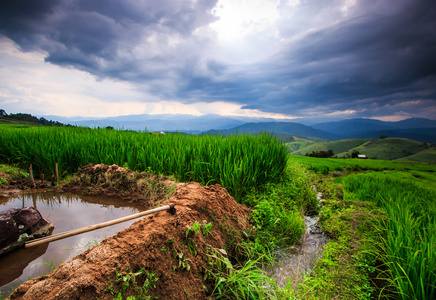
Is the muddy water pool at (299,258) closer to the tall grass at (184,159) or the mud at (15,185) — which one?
the tall grass at (184,159)

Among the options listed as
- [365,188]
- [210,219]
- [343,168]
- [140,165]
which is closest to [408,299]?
[210,219]

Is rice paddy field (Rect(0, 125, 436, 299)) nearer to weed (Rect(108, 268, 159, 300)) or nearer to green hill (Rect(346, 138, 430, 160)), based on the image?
weed (Rect(108, 268, 159, 300))

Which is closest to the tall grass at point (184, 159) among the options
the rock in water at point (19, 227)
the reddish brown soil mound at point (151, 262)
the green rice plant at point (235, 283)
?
the reddish brown soil mound at point (151, 262)

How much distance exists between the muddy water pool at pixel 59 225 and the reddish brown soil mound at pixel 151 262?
98 cm

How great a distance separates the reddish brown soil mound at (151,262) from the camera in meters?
1.45

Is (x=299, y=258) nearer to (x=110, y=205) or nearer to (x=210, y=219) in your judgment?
(x=210, y=219)

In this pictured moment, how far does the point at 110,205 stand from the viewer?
161 inches

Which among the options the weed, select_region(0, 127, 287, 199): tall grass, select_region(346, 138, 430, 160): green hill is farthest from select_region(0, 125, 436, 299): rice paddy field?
select_region(346, 138, 430, 160): green hill

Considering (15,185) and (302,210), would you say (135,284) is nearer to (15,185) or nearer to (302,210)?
(302,210)

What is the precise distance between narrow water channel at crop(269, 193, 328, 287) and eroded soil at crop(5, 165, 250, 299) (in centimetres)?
66

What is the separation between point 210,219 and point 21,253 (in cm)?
268

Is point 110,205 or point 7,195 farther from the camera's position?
point 7,195

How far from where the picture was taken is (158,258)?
1884 millimetres

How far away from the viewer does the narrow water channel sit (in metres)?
2.57
